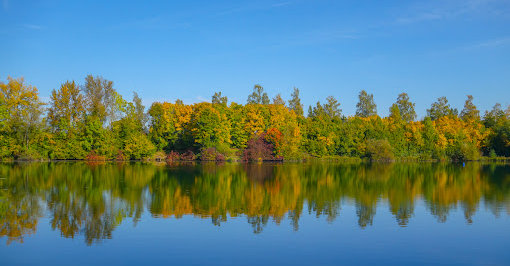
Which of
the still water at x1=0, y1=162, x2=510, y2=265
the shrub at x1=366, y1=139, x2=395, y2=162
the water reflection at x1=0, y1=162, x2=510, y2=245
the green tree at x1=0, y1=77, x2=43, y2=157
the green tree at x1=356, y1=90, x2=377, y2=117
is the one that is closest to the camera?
the still water at x1=0, y1=162, x2=510, y2=265

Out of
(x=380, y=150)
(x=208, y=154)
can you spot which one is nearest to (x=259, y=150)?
(x=208, y=154)

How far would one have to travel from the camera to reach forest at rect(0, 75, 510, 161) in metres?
63.6

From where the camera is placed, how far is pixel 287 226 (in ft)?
54.3

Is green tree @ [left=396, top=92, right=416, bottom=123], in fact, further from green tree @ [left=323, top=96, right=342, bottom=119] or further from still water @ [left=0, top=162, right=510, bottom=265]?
still water @ [left=0, top=162, right=510, bottom=265]

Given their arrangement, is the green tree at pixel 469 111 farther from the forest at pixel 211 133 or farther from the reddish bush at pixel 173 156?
the reddish bush at pixel 173 156

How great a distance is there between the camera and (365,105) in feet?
353

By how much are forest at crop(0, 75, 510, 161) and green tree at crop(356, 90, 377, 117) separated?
1561cm

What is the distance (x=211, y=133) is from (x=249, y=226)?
54219 mm

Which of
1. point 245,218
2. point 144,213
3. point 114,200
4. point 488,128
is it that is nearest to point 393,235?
point 245,218

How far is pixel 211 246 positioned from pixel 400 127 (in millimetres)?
79077

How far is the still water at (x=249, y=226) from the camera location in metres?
12.6

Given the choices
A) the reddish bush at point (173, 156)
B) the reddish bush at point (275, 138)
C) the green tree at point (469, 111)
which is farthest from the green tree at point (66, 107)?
the green tree at point (469, 111)

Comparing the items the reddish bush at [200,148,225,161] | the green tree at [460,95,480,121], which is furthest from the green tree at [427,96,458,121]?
the reddish bush at [200,148,225,161]

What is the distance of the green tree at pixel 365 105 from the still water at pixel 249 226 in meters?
80.5
